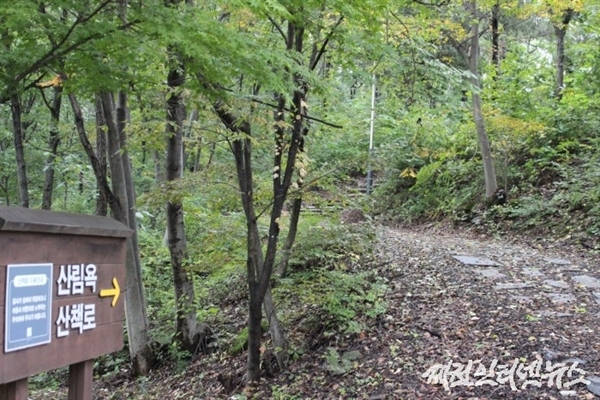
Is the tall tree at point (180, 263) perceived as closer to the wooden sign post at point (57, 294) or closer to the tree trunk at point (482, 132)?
the wooden sign post at point (57, 294)

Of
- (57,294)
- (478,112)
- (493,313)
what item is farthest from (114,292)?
(478,112)

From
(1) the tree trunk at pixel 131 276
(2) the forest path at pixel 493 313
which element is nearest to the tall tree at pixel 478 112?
(2) the forest path at pixel 493 313

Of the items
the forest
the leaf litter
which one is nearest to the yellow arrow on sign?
the forest

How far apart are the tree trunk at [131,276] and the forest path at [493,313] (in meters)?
3.05

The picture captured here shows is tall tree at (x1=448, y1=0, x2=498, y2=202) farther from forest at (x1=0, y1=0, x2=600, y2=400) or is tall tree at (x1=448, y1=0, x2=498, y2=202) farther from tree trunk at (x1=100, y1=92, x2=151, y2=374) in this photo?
tree trunk at (x1=100, y1=92, x2=151, y2=374)

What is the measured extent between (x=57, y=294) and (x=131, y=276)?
367cm

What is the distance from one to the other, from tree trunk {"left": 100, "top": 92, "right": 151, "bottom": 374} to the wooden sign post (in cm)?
308

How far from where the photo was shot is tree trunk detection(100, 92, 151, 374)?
5895mm

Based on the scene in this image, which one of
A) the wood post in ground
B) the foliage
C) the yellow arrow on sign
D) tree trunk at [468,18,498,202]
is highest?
tree trunk at [468,18,498,202]

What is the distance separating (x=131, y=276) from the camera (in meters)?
6.04

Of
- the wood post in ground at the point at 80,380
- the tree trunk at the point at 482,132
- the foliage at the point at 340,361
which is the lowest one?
the foliage at the point at 340,361

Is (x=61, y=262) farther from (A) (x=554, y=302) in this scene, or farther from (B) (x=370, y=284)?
(A) (x=554, y=302)

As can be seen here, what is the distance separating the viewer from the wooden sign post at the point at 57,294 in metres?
2.24

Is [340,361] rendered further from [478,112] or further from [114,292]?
[478,112]
